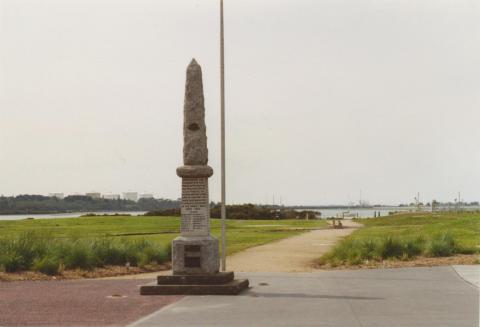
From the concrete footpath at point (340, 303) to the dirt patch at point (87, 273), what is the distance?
4292mm

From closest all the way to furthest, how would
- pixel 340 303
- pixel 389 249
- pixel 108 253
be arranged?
pixel 340 303 < pixel 108 253 < pixel 389 249

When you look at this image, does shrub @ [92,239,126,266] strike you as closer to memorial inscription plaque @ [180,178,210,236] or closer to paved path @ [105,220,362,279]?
paved path @ [105,220,362,279]

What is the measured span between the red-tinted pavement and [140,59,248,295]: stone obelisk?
841 mm

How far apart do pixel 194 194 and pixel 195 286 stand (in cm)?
207

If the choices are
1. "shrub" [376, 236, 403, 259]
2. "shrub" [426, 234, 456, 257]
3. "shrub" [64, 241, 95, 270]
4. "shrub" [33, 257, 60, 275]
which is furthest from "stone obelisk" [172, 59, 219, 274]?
"shrub" [426, 234, 456, 257]

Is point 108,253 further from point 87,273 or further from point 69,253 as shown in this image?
point 87,273

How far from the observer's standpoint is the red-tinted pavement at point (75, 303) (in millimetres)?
11445

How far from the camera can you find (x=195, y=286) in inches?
594

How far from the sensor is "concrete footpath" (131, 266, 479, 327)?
36.1 ft

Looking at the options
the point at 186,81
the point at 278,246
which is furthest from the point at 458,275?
the point at 278,246

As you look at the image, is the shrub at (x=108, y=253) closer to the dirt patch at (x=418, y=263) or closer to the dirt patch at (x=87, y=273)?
the dirt patch at (x=87, y=273)

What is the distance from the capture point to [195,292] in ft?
49.4

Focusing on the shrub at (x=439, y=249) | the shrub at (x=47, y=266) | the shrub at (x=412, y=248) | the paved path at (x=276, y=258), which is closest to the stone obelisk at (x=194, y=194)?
the paved path at (x=276, y=258)

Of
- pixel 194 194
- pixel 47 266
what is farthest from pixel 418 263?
pixel 47 266
